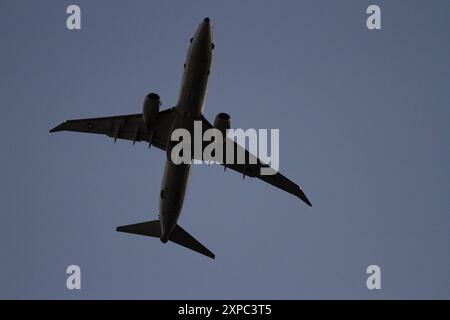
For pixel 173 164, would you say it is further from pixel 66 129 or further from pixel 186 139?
pixel 66 129

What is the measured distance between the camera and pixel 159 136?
39.6 m

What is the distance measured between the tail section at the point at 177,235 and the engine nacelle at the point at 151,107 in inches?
392

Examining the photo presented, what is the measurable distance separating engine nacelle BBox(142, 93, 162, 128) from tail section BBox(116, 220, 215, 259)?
9961 mm

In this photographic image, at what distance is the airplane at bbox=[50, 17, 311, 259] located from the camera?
34.6m

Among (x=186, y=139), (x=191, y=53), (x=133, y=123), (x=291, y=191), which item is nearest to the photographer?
(x=191, y=53)

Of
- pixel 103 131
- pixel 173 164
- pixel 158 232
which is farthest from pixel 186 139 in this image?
pixel 158 232

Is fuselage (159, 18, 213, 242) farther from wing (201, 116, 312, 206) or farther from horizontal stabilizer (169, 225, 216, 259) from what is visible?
wing (201, 116, 312, 206)

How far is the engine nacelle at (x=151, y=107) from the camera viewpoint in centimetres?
3675

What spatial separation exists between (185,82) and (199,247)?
15.0 m

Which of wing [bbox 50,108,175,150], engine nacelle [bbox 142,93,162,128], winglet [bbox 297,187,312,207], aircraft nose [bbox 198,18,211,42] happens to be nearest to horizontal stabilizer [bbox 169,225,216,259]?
wing [bbox 50,108,175,150]

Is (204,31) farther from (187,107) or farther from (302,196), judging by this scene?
(302,196)

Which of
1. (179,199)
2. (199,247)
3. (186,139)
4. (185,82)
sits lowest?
(199,247)

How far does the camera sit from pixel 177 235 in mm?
44094

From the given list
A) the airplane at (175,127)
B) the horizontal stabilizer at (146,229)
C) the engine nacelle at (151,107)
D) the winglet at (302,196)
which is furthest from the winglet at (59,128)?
the winglet at (302,196)
